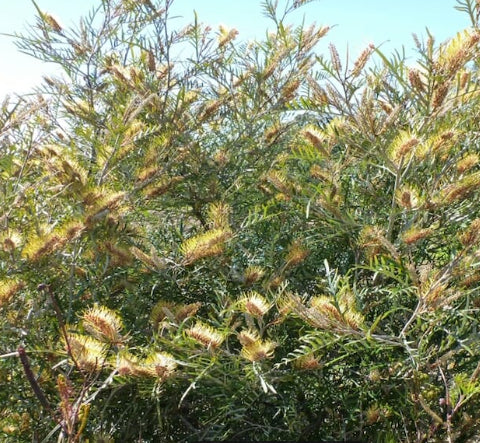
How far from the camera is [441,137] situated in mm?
1407

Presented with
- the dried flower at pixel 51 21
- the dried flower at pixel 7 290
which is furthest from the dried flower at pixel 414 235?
the dried flower at pixel 51 21

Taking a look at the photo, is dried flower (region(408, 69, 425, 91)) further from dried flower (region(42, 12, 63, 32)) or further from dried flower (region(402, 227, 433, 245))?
dried flower (region(42, 12, 63, 32))

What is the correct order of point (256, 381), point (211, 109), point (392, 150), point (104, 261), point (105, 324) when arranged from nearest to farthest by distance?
point (105, 324)
point (256, 381)
point (392, 150)
point (104, 261)
point (211, 109)

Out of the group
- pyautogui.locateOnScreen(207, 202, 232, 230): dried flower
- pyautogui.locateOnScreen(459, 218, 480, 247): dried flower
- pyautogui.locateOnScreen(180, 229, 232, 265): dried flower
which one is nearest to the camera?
pyautogui.locateOnScreen(459, 218, 480, 247): dried flower

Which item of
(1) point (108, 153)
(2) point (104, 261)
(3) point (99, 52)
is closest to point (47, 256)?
(2) point (104, 261)

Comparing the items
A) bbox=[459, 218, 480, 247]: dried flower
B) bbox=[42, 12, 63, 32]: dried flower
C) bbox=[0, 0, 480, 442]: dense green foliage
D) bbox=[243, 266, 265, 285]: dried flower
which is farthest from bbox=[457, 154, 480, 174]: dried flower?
bbox=[42, 12, 63, 32]: dried flower

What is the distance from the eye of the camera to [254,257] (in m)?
1.71

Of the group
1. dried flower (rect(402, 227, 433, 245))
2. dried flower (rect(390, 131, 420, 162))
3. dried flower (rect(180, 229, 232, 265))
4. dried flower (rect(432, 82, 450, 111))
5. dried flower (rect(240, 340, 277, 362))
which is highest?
dried flower (rect(432, 82, 450, 111))

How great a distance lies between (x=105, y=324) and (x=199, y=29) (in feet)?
3.85

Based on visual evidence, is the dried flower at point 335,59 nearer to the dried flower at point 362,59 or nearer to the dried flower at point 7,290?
the dried flower at point 362,59

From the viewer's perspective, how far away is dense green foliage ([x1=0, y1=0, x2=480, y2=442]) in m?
1.35

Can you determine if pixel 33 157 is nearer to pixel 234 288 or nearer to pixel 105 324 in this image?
pixel 234 288

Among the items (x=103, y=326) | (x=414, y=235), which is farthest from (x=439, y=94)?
(x=103, y=326)

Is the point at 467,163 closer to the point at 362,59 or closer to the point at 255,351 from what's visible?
the point at 362,59
